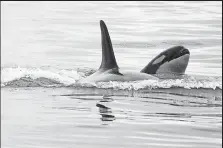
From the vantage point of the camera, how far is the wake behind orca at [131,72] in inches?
603

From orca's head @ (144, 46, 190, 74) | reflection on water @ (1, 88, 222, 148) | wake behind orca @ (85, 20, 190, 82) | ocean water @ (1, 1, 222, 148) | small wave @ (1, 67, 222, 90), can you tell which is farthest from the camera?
orca's head @ (144, 46, 190, 74)

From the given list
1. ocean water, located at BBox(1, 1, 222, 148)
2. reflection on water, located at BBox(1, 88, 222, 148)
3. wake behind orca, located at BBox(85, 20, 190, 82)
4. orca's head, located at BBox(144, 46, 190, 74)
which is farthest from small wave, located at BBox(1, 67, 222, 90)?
reflection on water, located at BBox(1, 88, 222, 148)

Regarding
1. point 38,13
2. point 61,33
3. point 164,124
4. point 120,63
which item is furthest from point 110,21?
point 164,124

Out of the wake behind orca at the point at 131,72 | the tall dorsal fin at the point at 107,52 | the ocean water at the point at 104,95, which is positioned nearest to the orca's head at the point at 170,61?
the wake behind orca at the point at 131,72

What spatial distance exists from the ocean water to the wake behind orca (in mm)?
334

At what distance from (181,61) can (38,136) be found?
7.56m

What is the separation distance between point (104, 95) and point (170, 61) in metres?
3.44

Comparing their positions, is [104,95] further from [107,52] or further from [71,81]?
[71,81]

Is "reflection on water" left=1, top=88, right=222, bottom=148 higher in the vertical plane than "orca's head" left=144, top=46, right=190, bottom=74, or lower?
lower

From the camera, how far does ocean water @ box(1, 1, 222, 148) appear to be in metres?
10.3

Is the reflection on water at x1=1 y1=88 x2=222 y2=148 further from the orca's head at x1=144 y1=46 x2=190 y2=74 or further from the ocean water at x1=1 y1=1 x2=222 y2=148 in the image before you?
the orca's head at x1=144 y1=46 x2=190 y2=74

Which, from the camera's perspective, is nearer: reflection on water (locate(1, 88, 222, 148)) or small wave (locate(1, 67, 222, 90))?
reflection on water (locate(1, 88, 222, 148))

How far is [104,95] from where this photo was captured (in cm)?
1408

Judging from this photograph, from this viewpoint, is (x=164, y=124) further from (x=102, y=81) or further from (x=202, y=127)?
(x=102, y=81)
